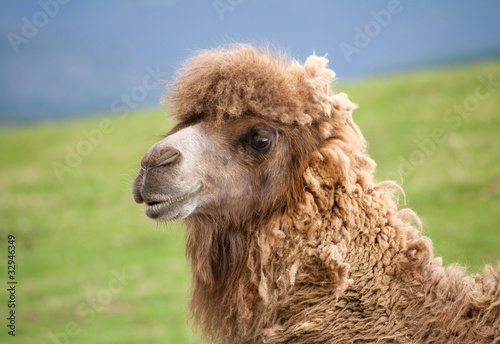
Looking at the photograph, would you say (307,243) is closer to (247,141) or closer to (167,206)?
(247,141)

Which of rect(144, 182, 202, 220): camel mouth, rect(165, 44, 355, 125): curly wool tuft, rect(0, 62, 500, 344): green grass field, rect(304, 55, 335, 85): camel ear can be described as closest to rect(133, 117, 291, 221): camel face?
rect(144, 182, 202, 220): camel mouth

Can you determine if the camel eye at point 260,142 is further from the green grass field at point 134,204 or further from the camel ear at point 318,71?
the green grass field at point 134,204

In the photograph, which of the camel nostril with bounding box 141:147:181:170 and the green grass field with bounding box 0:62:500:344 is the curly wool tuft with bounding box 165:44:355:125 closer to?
the camel nostril with bounding box 141:147:181:170

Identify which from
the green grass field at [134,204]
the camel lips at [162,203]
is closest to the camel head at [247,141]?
the camel lips at [162,203]

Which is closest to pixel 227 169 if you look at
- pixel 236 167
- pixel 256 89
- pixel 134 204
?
pixel 236 167

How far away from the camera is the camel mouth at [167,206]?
3.65 meters

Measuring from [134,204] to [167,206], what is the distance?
1550 cm

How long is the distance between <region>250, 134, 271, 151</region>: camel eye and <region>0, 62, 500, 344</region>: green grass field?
4686 millimetres

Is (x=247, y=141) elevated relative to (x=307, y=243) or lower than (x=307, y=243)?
elevated

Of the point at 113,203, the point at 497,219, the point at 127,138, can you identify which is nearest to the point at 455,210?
the point at 497,219

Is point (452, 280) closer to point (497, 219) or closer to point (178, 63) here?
point (178, 63)

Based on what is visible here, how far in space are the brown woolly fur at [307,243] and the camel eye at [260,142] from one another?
69mm

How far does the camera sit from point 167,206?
364 cm

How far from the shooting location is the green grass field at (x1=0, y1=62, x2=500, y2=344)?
12193 mm
